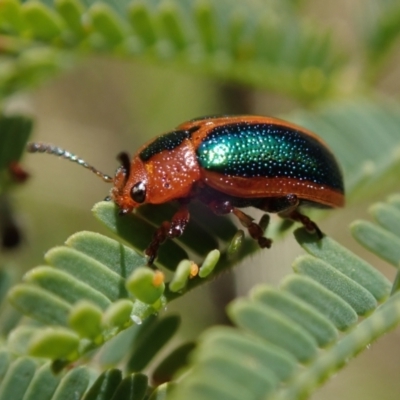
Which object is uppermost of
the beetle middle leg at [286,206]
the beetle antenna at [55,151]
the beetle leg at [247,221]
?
the beetle middle leg at [286,206]

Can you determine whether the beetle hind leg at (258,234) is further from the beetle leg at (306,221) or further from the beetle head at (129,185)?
the beetle head at (129,185)

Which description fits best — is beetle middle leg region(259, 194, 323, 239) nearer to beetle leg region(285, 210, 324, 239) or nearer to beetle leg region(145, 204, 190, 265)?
beetle leg region(285, 210, 324, 239)

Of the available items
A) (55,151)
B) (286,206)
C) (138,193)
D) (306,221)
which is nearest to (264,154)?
(286,206)

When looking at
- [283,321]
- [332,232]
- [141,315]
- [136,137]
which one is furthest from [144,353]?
[136,137]

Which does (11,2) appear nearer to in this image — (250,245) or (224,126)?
(224,126)

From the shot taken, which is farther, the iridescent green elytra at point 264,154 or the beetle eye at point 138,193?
the iridescent green elytra at point 264,154

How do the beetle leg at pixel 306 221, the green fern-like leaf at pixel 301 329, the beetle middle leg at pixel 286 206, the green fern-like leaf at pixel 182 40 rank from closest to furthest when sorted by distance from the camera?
1. the green fern-like leaf at pixel 301 329
2. the beetle leg at pixel 306 221
3. the beetle middle leg at pixel 286 206
4. the green fern-like leaf at pixel 182 40

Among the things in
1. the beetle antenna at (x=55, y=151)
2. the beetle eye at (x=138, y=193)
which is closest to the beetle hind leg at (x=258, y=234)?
the beetle eye at (x=138, y=193)
